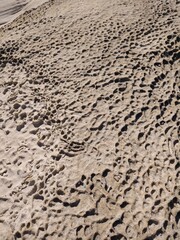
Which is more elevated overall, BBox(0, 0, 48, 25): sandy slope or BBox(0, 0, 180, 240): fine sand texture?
BBox(0, 0, 48, 25): sandy slope

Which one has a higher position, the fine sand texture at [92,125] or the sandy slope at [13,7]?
the sandy slope at [13,7]

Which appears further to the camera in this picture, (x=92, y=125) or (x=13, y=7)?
(x=13, y=7)

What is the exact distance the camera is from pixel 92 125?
174 inches

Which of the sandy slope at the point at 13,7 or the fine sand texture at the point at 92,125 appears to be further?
the sandy slope at the point at 13,7

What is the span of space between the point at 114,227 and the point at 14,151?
1.75 metres

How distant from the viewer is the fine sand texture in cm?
350

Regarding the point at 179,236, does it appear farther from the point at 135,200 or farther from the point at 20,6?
the point at 20,6

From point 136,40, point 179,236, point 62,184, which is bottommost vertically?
point 179,236

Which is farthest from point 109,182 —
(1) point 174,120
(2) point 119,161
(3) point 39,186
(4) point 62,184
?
(1) point 174,120

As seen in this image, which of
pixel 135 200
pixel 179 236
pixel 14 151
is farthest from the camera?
pixel 14 151

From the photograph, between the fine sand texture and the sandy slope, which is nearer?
the fine sand texture

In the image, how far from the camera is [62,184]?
3.77 meters

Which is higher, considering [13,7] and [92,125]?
[13,7]

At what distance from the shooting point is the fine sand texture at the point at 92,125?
11.5 feet
